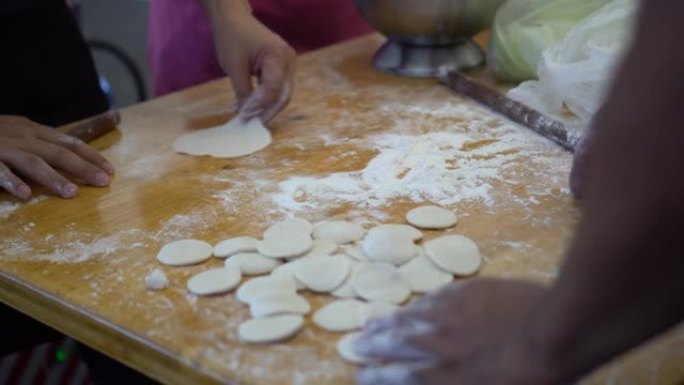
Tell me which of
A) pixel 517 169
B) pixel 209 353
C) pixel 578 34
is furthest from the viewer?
pixel 578 34

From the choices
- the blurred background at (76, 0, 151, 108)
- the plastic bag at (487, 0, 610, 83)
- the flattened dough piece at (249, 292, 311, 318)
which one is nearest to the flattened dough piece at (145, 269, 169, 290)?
the flattened dough piece at (249, 292, 311, 318)

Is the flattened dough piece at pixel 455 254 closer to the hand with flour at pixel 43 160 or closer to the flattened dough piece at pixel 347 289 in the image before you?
the flattened dough piece at pixel 347 289

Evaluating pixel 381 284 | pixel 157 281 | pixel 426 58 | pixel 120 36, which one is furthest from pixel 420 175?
pixel 120 36

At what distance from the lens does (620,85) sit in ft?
2.40

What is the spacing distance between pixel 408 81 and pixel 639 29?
1.22 metres

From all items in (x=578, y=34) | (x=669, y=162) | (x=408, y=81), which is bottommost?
(x=408, y=81)

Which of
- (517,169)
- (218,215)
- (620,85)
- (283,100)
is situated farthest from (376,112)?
(620,85)

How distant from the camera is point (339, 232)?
1.23 meters

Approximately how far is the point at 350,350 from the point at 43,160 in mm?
739

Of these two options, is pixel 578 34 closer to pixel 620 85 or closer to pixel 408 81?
pixel 408 81

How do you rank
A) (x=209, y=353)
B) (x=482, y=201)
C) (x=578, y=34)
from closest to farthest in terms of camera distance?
(x=209, y=353)
(x=482, y=201)
(x=578, y=34)

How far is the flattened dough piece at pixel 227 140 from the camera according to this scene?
1.58m

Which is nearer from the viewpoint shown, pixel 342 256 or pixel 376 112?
pixel 342 256

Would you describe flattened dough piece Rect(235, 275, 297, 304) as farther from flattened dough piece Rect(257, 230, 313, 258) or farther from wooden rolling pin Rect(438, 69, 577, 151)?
wooden rolling pin Rect(438, 69, 577, 151)
